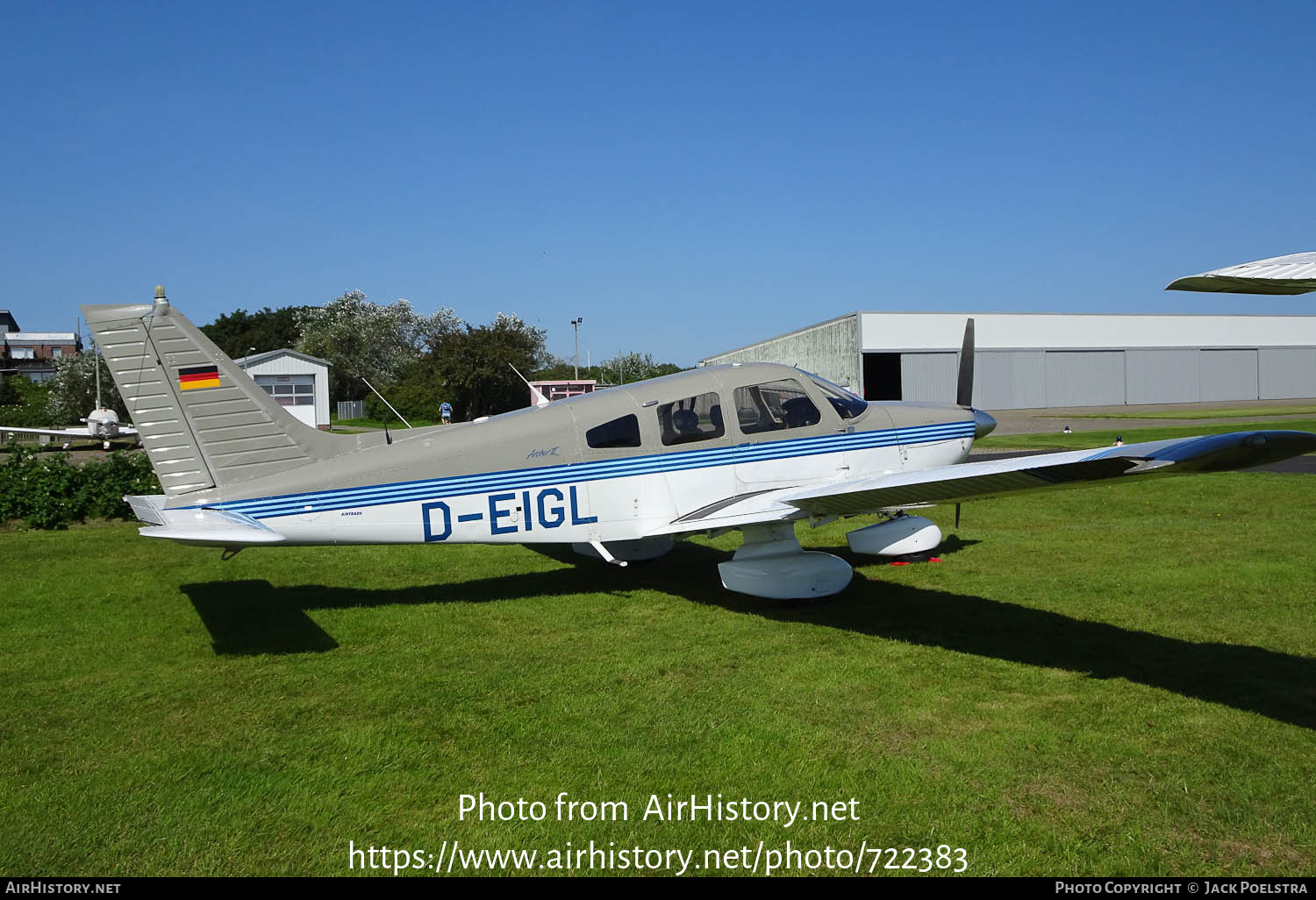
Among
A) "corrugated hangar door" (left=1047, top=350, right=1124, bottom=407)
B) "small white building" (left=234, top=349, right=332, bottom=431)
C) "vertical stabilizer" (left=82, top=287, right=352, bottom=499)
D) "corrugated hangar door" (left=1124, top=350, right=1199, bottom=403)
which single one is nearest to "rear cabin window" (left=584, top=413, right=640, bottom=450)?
"vertical stabilizer" (left=82, top=287, right=352, bottom=499)

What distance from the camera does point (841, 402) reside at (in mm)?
8578

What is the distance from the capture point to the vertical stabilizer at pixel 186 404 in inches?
254

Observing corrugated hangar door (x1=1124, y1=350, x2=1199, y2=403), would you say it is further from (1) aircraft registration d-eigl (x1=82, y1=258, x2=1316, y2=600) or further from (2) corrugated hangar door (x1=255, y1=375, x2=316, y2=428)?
(1) aircraft registration d-eigl (x1=82, y1=258, x2=1316, y2=600)

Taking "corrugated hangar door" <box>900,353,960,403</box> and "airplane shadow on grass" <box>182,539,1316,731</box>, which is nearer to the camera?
"airplane shadow on grass" <box>182,539,1316,731</box>

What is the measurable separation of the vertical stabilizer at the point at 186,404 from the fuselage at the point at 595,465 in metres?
0.19

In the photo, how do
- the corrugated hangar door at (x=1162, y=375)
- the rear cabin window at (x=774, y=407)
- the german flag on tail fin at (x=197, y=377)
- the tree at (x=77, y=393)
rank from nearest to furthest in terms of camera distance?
the german flag on tail fin at (x=197, y=377) < the rear cabin window at (x=774, y=407) < the tree at (x=77, y=393) < the corrugated hangar door at (x=1162, y=375)

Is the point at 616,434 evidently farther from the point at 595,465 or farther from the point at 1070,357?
the point at 1070,357

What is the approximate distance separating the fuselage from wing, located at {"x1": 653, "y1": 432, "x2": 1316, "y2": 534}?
0.35 metres

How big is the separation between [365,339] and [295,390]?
30905 mm

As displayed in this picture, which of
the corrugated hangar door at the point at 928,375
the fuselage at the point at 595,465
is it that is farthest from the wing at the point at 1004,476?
the corrugated hangar door at the point at 928,375

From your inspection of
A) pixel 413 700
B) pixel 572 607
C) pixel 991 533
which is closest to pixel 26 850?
pixel 413 700

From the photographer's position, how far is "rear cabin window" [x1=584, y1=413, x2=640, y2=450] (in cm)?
771

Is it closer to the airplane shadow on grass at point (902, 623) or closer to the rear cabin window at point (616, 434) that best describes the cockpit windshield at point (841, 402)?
the airplane shadow on grass at point (902, 623)

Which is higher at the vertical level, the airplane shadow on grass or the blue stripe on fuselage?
the blue stripe on fuselage
